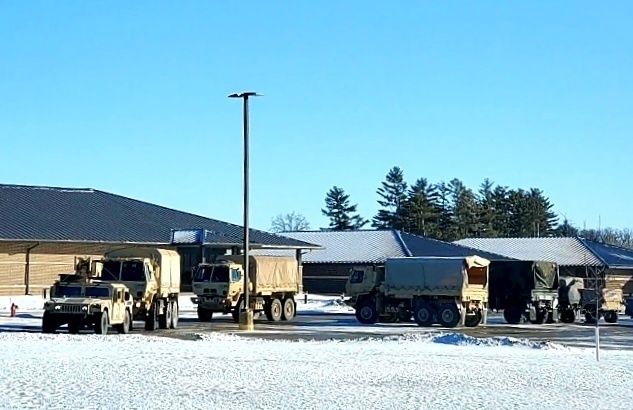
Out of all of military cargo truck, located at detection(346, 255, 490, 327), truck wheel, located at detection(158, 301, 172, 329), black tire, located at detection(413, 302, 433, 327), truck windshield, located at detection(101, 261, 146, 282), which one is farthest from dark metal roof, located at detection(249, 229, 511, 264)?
truck windshield, located at detection(101, 261, 146, 282)

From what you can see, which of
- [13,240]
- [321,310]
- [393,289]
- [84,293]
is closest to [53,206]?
[13,240]

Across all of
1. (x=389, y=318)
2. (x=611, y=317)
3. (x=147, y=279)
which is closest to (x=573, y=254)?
(x=611, y=317)

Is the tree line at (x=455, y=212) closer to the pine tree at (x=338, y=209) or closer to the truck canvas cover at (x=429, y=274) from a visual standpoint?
the pine tree at (x=338, y=209)

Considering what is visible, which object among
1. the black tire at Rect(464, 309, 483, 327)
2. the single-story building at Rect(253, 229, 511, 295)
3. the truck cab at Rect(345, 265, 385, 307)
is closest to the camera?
the black tire at Rect(464, 309, 483, 327)

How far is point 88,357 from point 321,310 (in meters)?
37.3

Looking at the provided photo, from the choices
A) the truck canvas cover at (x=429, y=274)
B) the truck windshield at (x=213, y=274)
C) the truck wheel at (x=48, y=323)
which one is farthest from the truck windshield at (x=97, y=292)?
the truck canvas cover at (x=429, y=274)

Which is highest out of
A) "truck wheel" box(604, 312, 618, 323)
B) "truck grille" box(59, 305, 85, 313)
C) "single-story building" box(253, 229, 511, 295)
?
"single-story building" box(253, 229, 511, 295)

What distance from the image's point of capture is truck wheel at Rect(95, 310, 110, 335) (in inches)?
1305

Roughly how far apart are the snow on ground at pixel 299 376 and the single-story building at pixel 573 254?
53.5 m

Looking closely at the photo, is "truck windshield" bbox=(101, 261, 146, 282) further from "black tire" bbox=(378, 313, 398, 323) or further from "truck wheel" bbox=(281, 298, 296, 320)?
"truck wheel" bbox=(281, 298, 296, 320)

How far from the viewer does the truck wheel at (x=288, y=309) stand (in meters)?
48.1

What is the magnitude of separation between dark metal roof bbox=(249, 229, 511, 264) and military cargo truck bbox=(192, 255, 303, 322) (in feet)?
98.5

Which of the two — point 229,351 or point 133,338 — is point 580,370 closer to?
point 229,351

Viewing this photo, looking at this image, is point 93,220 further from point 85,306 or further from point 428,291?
point 85,306
